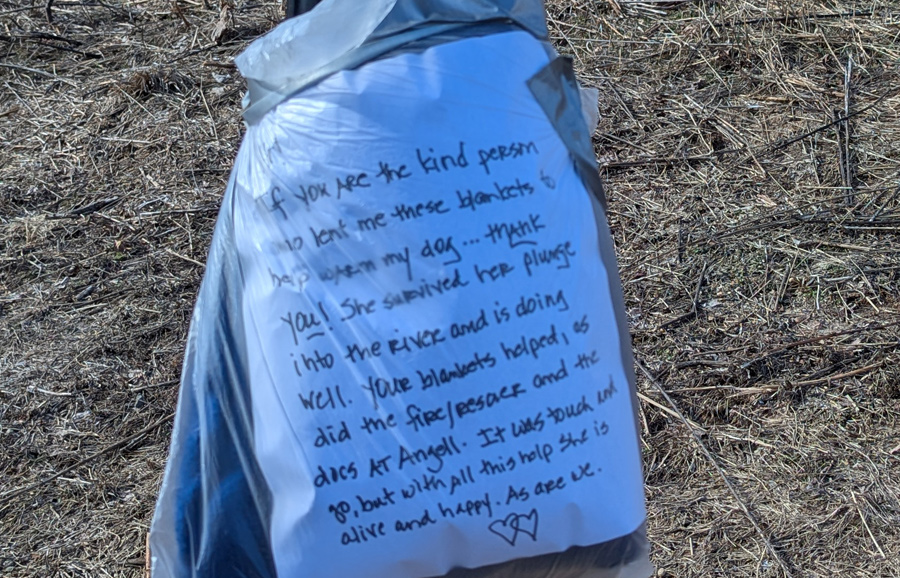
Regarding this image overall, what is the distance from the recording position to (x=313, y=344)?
3.59ft

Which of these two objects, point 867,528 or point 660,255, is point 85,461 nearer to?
point 660,255

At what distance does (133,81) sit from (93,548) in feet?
6.33

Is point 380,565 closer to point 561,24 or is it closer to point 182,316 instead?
point 182,316

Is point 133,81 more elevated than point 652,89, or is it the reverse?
point 133,81

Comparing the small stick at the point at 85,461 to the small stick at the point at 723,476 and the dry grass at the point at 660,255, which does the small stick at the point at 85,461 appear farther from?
the small stick at the point at 723,476

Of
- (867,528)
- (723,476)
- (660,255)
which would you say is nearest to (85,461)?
(723,476)

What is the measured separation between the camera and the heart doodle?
43.3 inches

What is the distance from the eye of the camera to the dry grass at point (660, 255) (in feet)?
7.22

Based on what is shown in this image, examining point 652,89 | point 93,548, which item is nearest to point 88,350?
point 93,548

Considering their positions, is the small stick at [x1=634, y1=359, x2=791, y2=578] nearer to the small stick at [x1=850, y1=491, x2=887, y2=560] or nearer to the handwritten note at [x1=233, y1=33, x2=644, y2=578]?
the small stick at [x1=850, y1=491, x2=887, y2=560]

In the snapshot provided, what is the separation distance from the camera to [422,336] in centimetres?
108

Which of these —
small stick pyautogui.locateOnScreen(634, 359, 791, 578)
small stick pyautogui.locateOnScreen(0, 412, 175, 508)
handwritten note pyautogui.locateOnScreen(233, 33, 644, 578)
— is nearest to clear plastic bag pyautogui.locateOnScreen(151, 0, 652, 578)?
handwritten note pyautogui.locateOnScreen(233, 33, 644, 578)

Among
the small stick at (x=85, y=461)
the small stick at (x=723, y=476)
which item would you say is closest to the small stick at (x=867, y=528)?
the small stick at (x=723, y=476)

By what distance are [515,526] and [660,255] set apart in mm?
1823
